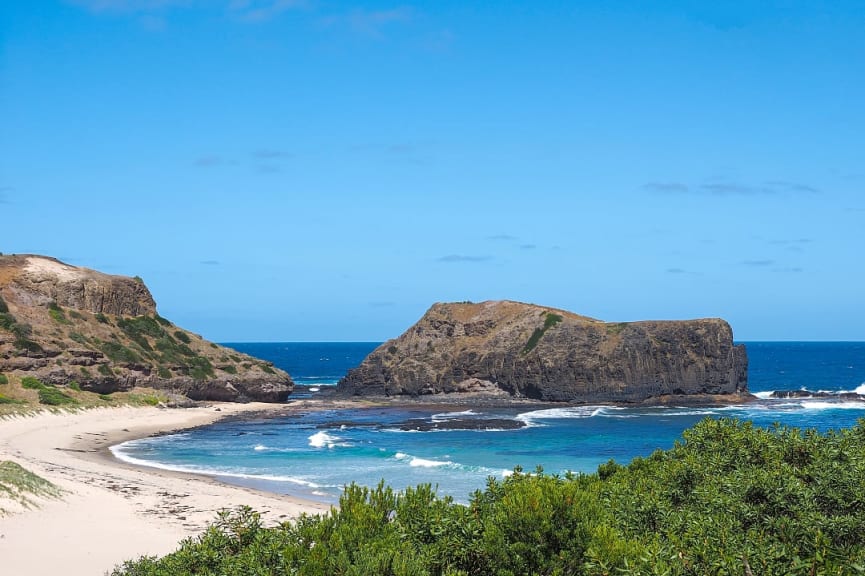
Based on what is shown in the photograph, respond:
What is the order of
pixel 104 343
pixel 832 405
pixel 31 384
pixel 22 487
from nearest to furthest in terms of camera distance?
pixel 22 487 < pixel 31 384 < pixel 104 343 < pixel 832 405

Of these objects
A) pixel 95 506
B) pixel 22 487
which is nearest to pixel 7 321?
pixel 95 506

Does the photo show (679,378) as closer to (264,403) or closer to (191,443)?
(264,403)

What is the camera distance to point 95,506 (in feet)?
97.2

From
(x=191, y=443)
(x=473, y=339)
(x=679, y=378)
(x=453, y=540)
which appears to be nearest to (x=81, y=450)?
(x=191, y=443)

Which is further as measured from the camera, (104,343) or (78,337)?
(104,343)

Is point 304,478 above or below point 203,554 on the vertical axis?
below

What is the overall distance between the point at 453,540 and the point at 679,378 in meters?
85.0

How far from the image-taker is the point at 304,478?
42.7 meters

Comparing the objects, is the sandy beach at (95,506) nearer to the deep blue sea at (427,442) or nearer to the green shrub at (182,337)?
the deep blue sea at (427,442)

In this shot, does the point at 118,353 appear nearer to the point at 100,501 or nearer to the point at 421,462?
the point at 421,462

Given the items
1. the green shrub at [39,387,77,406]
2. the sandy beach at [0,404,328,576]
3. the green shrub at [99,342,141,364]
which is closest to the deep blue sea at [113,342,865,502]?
the sandy beach at [0,404,328,576]

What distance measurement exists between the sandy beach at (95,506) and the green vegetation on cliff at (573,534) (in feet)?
37.6

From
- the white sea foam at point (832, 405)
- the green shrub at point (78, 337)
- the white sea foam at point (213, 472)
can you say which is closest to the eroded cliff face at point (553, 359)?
the white sea foam at point (832, 405)

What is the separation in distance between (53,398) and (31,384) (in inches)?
128
